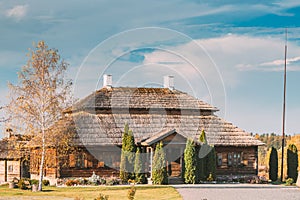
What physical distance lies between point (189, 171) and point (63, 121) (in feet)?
26.8

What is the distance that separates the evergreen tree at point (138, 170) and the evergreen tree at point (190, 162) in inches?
102

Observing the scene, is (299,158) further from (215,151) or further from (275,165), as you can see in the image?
(215,151)

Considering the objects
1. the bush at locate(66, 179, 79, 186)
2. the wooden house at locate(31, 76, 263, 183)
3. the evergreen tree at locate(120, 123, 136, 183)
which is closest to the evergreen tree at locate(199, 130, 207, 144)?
the wooden house at locate(31, 76, 263, 183)

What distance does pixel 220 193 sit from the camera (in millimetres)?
29172

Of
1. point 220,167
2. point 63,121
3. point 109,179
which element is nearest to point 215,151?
point 220,167

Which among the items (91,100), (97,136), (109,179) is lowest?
(109,179)

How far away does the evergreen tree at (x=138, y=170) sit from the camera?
34719 millimetres

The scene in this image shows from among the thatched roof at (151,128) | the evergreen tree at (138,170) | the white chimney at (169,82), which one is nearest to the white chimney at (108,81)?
the thatched roof at (151,128)

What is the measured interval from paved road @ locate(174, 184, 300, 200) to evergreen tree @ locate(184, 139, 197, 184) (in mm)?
1822

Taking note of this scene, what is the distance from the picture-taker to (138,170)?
34.8 meters

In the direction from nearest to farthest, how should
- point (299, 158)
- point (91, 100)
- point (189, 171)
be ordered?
point (189, 171) → point (91, 100) → point (299, 158)

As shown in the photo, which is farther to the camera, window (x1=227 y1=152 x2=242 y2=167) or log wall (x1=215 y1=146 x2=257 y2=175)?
window (x1=227 y1=152 x2=242 y2=167)

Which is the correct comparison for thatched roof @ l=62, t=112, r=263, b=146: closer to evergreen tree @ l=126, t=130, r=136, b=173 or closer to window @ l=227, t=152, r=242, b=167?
window @ l=227, t=152, r=242, b=167

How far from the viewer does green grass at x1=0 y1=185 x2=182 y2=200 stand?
2812cm
